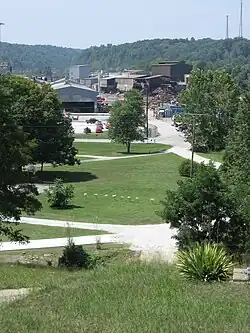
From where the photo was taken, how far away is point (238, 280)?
15656 mm

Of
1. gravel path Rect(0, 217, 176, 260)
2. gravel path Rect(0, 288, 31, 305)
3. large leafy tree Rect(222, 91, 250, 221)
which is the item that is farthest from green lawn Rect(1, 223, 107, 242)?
gravel path Rect(0, 288, 31, 305)

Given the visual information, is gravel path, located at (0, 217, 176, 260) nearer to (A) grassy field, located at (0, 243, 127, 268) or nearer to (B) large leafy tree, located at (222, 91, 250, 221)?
(A) grassy field, located at (0, 243, 127, 268)

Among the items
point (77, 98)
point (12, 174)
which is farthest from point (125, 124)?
point (77, 98)

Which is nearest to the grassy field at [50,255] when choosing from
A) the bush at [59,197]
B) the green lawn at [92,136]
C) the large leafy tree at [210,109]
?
the bush at [59,197]

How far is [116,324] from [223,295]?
314cm

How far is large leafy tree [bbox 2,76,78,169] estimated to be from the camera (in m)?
61.8

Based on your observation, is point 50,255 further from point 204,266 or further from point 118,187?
point 118,187

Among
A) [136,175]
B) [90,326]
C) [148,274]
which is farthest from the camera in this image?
[136,175]

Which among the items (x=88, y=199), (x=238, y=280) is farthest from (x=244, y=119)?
(x=238, y=280)

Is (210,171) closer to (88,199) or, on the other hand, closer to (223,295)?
(223,295)

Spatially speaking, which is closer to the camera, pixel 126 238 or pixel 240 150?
pixel 126 238

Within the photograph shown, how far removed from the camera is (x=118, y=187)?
54156 millimetres

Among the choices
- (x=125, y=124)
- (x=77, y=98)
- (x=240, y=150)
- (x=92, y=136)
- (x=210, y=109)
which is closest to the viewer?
(x=240, y=150)

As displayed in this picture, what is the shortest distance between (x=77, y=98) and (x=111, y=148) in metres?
76.9
